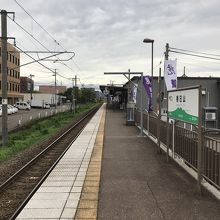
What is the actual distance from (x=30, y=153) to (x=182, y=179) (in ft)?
31.3

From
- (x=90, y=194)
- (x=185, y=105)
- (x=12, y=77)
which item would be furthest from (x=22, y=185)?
(x=12, y=77)

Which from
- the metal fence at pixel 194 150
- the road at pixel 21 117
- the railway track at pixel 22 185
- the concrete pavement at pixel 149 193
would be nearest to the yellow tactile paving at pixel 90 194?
the concrete pavement at pixel 149 193

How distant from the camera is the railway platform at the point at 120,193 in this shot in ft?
23.6

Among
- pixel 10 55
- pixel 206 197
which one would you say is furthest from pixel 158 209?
pixel 10 55

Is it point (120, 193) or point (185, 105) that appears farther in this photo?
point (185, 105)

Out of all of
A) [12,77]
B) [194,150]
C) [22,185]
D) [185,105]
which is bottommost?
[22,185]

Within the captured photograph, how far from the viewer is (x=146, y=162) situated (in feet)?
43.4

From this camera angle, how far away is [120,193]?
28.6 feet

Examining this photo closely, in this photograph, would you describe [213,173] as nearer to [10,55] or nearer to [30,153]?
[30,153]

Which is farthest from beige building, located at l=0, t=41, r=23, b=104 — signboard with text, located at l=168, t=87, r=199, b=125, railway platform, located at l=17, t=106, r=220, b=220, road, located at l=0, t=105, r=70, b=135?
signboard with text, located at l=168, t=87, r=199, b=125

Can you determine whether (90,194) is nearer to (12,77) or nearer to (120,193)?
(120,193)

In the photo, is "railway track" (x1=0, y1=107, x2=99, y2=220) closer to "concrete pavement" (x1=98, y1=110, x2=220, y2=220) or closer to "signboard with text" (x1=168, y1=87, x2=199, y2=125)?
"concrete pavement" (x1=98, y1=110, x2=220, y2=220)

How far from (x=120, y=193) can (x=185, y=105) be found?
2602 millimetres

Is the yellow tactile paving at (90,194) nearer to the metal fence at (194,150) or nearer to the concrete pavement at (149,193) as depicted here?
the concrete pavement at (149,193)
